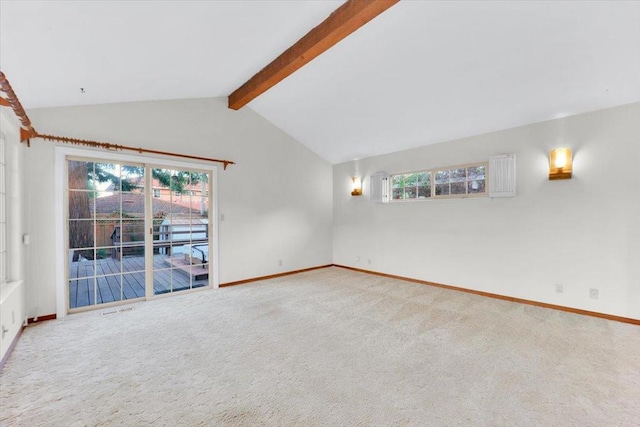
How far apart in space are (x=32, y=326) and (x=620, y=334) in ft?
21.3

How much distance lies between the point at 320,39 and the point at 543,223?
377 centimetres

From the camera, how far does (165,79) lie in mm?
3418

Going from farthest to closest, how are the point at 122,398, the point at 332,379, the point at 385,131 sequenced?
the point at 385,131
the point at 332,379
the point at 122,398

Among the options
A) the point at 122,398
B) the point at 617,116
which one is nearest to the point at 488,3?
the point at 617,116

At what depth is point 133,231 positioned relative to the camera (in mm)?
3941

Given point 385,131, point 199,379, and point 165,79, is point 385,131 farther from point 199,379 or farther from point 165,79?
point 199,379

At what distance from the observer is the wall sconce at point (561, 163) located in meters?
3.45

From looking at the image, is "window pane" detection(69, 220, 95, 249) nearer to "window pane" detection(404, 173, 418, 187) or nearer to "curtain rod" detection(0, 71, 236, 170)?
"curtain rod" detection(0, 71, 236, 170)

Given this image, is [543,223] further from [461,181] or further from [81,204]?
[81,204]

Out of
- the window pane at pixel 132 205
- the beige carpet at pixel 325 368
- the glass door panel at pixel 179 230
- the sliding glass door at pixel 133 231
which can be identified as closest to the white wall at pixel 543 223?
the beige carpet at pixel 325 368

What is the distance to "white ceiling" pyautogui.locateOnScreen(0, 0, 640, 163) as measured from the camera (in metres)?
2.18

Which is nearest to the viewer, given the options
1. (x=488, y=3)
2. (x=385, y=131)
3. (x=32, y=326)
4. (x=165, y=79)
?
A: (x=488, y=3)

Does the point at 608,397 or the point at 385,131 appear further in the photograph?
the point at 385,131

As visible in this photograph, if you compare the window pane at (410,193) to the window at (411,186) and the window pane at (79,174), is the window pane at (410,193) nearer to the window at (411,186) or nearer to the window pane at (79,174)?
the window at (411,186)
